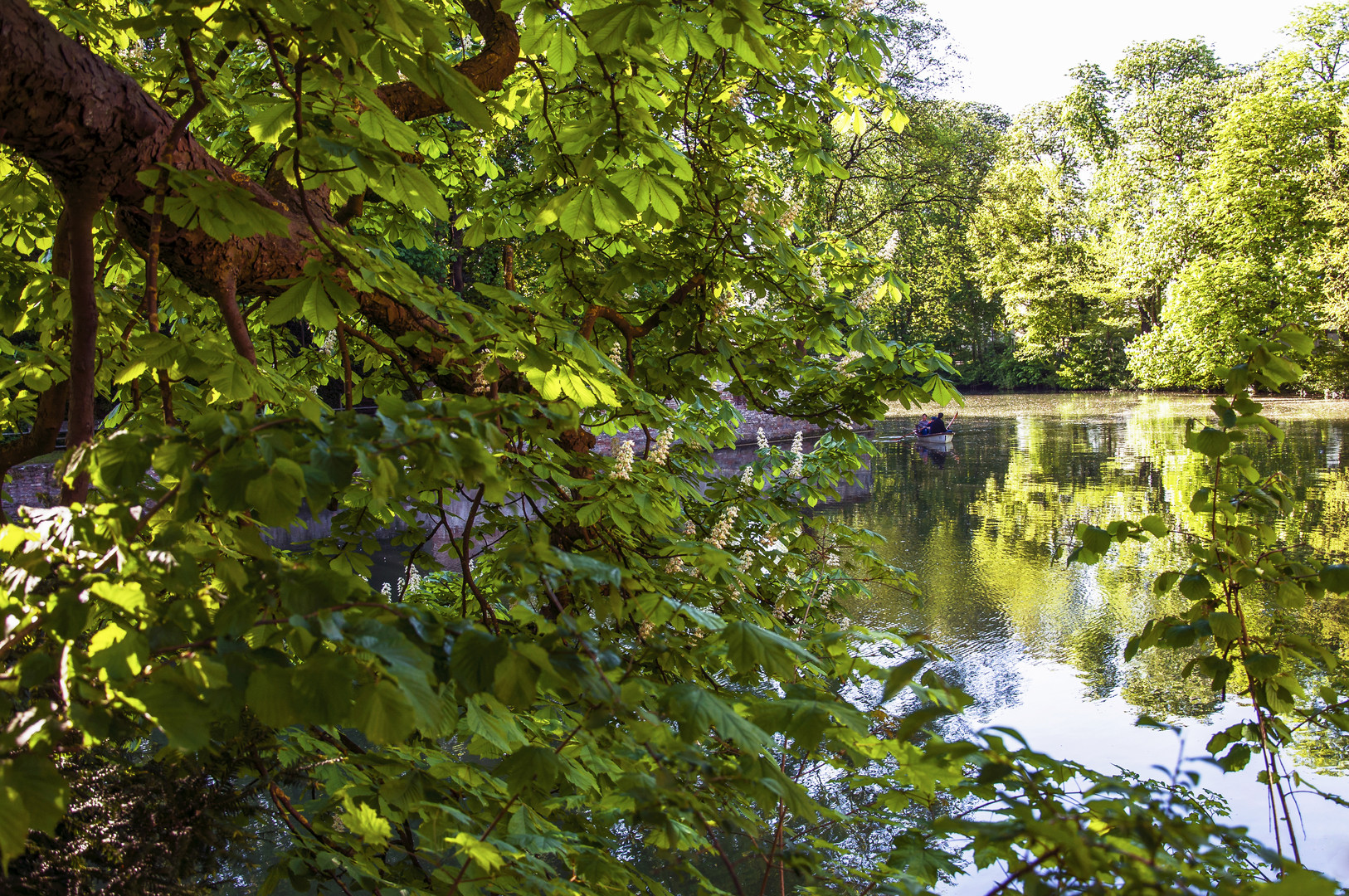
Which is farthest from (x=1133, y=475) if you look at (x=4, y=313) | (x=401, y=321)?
(x=4, y=313)

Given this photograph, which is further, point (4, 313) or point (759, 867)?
point (759, 867)

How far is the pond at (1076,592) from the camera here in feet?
20.4

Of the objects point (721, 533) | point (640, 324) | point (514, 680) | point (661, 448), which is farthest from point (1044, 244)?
point (514, 680)

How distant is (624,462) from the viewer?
279cm

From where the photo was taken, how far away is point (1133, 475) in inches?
641

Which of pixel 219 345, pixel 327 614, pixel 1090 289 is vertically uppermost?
pixel 1090 289

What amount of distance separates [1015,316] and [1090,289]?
4.54m

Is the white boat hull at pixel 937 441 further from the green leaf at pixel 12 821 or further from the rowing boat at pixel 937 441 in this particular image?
the green leaf at pixel 12 821

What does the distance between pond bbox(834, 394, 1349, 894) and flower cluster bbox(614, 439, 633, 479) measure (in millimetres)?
1690

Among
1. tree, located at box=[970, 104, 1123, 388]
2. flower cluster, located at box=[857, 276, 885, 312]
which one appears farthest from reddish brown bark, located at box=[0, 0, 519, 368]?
tree, located at box=[970, 104, 1123, 388]

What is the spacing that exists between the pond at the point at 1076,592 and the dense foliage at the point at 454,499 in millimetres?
722

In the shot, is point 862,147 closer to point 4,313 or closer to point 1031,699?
point 1031,699

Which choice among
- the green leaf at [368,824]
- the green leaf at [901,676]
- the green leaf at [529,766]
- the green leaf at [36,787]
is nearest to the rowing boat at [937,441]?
the green leaf at [368,824]

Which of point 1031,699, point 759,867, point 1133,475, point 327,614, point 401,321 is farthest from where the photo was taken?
point 1133,475
